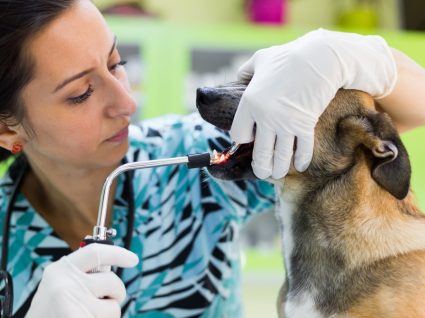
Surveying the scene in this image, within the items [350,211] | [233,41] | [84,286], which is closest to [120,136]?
[84,286]

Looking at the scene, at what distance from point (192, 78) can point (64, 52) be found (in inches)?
80.0

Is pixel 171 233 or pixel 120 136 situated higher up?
pixel 120 136

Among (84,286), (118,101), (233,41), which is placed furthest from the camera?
(233,41)

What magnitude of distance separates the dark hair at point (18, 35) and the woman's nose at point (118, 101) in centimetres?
15

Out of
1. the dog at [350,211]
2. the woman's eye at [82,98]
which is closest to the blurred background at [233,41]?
the dog at [350,211]

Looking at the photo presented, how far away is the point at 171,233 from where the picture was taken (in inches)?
52.1

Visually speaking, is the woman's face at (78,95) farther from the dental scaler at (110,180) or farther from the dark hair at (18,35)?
the dental scaler at (110,180)

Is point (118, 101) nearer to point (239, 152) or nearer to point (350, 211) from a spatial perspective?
point (239, 152)

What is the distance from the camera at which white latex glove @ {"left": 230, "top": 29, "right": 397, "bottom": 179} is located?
→ 1.00 meters

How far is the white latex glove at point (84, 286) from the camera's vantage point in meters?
0.96

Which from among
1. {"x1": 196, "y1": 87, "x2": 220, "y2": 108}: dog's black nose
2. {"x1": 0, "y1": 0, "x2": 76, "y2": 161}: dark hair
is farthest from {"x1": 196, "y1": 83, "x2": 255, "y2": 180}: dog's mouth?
{"x1": 0, "y1": 0, "x2": 76, "y2": 161}: dark hair

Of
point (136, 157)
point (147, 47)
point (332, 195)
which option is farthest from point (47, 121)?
point (147, 47)

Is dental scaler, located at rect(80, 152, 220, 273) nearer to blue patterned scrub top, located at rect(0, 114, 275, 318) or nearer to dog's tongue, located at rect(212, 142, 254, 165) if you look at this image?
dog's tongue, located at rect(212, 142, 254, 165)

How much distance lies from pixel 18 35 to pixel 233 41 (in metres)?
2.08
